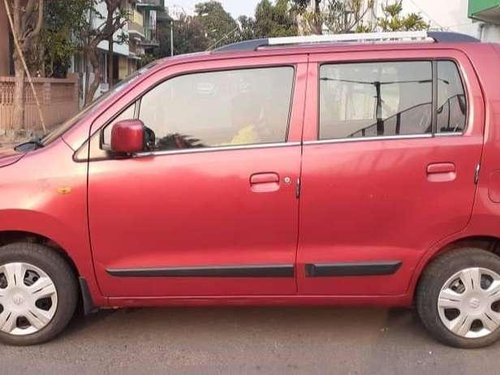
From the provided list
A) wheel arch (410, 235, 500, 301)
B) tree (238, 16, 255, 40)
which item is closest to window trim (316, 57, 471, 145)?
wheel arch (410, 235, 500, 301)

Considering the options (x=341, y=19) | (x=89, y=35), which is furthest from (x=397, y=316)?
(x=341, y=19)

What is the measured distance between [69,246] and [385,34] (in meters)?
2.36

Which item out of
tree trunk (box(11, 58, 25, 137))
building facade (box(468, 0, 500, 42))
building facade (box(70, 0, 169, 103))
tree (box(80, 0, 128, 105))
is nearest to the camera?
tree trunk (box(11, 58, 25, 137))

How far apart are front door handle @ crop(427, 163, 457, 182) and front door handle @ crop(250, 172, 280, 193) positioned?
35.1 inches

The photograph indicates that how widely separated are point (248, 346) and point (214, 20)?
92123mm

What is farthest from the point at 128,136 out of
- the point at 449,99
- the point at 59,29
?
the point at 59,29

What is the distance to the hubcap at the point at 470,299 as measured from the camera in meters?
3.86

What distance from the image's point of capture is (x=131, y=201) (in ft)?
12.3

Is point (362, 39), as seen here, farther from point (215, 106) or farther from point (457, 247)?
point (457, 247)

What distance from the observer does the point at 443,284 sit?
387 centimetres

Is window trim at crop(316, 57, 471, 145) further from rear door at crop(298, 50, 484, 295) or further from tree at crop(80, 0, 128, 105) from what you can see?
tree at crop(80, 0, 128, 105)

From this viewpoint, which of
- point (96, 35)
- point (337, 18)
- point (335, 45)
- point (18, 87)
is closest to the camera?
point (335, 45)

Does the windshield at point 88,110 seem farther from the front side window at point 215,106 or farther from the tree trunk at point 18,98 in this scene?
the tree trunk at point 18,98

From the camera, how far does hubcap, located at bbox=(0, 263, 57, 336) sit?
3881 millimetres
